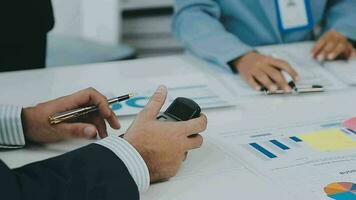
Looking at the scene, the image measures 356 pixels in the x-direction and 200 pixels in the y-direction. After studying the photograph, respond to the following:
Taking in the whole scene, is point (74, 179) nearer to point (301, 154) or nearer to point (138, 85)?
point (301, 154)

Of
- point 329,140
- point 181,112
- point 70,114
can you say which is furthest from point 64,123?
point 329,140

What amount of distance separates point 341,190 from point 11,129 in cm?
58

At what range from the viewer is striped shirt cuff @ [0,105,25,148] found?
947 millimetres

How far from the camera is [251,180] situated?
83cm

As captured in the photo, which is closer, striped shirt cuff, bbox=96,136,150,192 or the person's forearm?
striped shirt cuff, bbox=96,136,150,192

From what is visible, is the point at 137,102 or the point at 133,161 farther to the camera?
the point at 137,102

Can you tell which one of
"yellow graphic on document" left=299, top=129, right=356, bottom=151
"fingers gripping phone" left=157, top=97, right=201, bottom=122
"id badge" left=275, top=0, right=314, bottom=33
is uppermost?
"id badge" left=275, top=0, right=314, bottom=33

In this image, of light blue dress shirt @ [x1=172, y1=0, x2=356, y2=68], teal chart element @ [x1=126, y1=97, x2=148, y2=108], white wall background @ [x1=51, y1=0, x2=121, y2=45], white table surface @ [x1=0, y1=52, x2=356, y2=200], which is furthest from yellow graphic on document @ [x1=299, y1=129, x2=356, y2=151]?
white wall background @ [x1=51, y1=0, x2=121, y2=45]

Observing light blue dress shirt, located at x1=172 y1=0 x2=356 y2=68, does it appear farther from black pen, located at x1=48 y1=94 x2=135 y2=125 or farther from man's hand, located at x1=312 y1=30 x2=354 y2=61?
black pen, located at x1=48 y1=94 x2=135 y2=125

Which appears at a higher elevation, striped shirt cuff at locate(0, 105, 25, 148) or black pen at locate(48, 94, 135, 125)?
black pen at locate(48, 94, 135, 125)

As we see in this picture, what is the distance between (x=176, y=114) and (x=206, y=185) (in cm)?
→ 15

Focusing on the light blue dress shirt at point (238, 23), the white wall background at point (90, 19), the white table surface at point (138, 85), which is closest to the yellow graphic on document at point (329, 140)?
the white table surface at point (138, 85)

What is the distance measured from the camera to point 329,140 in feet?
3.17

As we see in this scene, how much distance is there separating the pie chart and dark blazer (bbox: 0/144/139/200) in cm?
29
